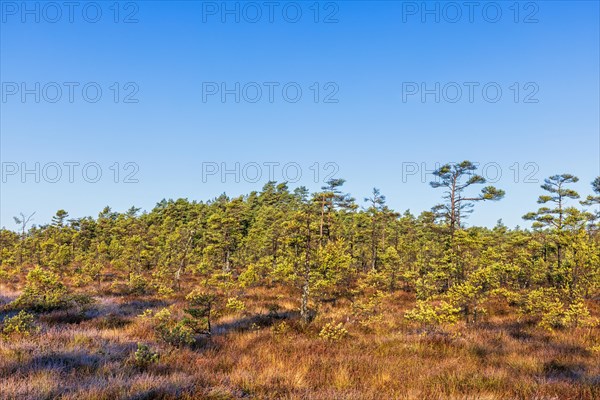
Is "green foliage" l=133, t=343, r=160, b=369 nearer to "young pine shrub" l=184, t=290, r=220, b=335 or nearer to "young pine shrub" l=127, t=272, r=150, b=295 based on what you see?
"young pine shrub" l=184, t=290, r=220, b=335

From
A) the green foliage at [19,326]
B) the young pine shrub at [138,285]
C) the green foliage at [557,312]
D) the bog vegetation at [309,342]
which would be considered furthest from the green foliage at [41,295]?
the green foliage at [557,312]

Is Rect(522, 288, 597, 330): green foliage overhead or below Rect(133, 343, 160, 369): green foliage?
below

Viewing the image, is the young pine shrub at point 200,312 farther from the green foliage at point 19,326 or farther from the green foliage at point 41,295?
the green foliage at point 41,295

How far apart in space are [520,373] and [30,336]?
35.6 ft

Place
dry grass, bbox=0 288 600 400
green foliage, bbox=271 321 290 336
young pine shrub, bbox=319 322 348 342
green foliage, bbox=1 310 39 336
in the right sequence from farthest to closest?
green foliage, bbox=271 321 290 336, young pine shrub, bbox=319 322 348 342, green foliage, bbox=1 310 39 336, dry grass, bbox=0 288 600 400

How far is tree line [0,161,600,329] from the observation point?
13.2 m

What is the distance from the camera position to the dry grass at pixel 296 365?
4.95 meters

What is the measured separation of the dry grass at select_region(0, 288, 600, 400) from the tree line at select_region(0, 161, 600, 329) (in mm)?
1850

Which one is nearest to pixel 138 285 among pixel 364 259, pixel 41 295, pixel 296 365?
pixel 41 295

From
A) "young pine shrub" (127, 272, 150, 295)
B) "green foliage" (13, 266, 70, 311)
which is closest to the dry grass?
"green foliage" (13, 266, 70, 311)

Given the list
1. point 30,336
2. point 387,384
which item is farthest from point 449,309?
point 30,336

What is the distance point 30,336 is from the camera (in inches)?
306

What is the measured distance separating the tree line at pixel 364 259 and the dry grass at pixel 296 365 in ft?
6.07

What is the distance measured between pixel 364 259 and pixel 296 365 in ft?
111
